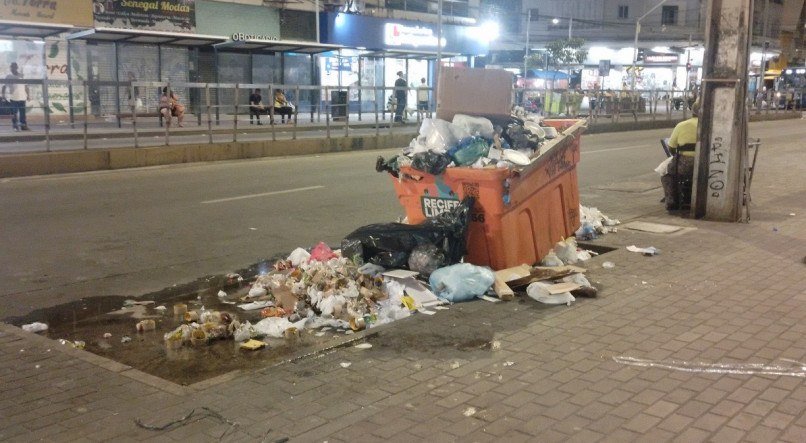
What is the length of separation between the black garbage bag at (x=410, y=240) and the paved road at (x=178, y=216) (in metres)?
1.78

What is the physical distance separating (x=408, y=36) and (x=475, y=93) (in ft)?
106

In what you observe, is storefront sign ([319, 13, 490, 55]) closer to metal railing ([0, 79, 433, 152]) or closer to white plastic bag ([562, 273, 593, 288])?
metal railing ([0, 79, 433, 152])

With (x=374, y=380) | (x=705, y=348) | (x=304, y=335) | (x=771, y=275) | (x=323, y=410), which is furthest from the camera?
(x=771, y=275)

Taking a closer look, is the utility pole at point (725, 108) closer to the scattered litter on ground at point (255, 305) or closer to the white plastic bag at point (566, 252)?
the white plastic bag at point (566, 252)

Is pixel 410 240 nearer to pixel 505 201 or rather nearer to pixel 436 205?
pixel 436 205

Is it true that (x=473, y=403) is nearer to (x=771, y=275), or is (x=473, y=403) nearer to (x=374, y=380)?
(x=374, y=380)

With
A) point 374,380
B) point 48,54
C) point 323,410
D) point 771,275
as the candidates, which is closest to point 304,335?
point 374,380

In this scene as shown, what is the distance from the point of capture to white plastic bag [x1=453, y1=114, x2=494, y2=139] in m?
7.29

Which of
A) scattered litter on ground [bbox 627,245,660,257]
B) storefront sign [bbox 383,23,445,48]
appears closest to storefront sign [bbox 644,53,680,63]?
storefront sign [bbox 383,23,445,48]

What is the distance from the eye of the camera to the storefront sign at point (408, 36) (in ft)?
124

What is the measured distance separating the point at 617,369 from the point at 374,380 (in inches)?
60.1

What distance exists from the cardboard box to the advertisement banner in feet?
79.2

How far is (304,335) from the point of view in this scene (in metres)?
5.73

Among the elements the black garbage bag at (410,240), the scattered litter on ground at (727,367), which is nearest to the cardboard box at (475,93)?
the black garbage bag at (410,240)
